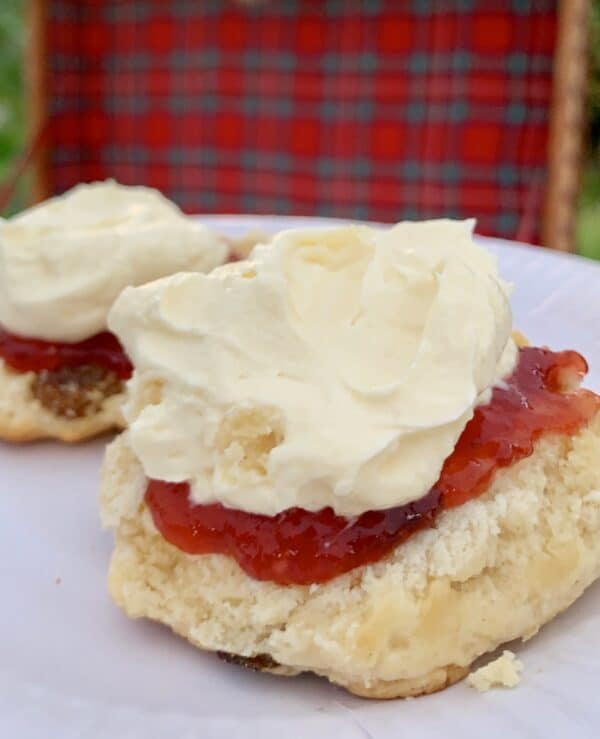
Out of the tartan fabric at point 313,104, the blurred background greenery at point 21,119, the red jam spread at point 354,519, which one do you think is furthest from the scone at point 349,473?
the blurred background greenery at point 21,119

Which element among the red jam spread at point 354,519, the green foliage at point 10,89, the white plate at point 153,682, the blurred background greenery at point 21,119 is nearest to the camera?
the white plate at point 153,682

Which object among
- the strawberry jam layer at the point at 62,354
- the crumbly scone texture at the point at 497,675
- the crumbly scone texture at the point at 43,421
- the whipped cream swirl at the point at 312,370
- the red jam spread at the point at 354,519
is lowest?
the crumbly scone texture at the point at 43,421

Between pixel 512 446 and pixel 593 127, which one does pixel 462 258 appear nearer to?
pixel 512 446

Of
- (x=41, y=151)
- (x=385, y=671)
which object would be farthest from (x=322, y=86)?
(x=385, y=671)

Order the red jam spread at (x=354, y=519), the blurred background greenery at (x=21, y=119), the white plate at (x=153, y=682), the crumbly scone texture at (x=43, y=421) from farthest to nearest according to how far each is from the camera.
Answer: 1. the blurred background greenery at (x=21, y=119)
2. the crumbly scone texture at (x=43, y=421)
3. the red jam spread at (x=354, y=519)
4. the white plate at (x=153, y=682)

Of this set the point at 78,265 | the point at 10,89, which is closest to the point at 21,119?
the point at 10,89

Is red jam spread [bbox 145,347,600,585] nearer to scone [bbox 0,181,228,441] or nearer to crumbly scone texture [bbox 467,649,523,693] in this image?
crumbly scone texture [bbox 467,649,523,693]

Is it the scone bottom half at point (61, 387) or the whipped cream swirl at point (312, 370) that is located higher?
the whipped cream swirl at point (312, 370)

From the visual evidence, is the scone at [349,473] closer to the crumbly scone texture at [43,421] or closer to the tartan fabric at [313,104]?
the crumbly scone texture at [43,421]
